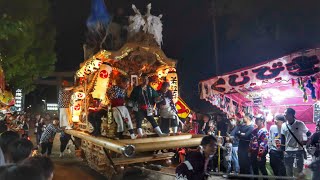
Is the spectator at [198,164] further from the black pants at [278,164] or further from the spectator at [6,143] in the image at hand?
the black pants at [278,164]

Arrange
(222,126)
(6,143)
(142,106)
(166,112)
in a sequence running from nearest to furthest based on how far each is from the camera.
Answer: (6,143) < (142,106) < (166,112) < (222,126)

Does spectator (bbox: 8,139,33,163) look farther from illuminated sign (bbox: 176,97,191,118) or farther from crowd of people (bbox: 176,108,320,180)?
illuminated sign (bbox: 176,97,191,118)

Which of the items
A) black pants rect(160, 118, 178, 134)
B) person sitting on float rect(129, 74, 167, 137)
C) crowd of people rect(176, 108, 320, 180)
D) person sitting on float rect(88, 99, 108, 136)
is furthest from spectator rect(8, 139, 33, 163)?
black pants rect(160, 118, 178, 134)

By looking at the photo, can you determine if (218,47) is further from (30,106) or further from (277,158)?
(30,106)

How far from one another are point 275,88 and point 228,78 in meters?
1.91

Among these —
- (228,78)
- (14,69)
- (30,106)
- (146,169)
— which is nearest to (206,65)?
(228,78)

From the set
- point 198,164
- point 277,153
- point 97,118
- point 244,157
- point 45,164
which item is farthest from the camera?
point 97,118

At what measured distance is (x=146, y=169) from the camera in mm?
10234

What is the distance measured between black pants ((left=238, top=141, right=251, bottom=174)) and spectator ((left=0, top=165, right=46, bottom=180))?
7489 millimetres

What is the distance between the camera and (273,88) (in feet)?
42.3

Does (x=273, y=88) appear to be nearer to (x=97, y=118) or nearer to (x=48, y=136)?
(x=97, y=118)

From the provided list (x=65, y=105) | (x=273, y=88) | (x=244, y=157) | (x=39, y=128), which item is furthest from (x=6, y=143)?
(x=39, y=128)

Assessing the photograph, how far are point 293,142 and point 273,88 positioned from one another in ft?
16.7

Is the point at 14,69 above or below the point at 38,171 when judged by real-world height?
above
